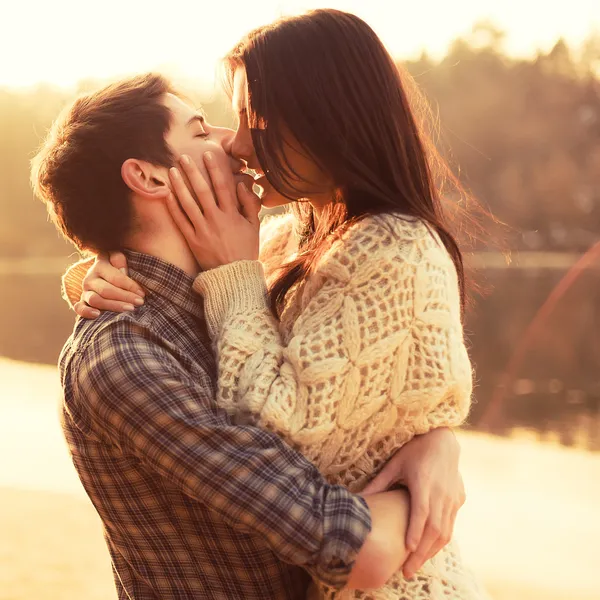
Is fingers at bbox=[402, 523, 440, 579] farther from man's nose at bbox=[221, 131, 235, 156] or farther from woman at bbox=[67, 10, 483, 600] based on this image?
man's nose at bbox=[221, 131, 235, 156]

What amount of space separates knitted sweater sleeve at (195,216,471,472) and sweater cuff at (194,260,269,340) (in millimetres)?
15

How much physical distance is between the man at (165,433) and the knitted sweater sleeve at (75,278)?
0.18 metres

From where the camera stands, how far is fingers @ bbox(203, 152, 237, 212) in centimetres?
203

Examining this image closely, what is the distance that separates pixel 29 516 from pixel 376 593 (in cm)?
522

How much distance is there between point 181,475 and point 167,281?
508mm

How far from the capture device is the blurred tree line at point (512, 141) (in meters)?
48.1

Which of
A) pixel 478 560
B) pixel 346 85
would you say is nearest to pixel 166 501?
pixel 346 85

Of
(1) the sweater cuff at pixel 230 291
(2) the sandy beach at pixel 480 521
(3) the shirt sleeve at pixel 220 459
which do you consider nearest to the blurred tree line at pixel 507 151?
(2) the sandy beach at pixel 480 521

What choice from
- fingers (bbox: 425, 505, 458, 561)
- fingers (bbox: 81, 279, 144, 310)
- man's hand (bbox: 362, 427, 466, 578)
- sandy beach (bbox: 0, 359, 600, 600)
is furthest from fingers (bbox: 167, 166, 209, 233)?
sandy beach (bbox: 0, 359, 600, 600)

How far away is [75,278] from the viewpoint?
2.30m

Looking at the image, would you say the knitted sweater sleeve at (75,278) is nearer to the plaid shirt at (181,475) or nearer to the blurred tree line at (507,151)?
the plaid shirt at (181,475)

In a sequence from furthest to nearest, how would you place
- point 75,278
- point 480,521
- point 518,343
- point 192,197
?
1. point 518,343
2. point 480,521
3. point 75,278
4. point 192,197

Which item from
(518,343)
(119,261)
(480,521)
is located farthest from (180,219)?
(518,343)

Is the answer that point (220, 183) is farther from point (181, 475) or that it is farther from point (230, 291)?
point (181, 475)
